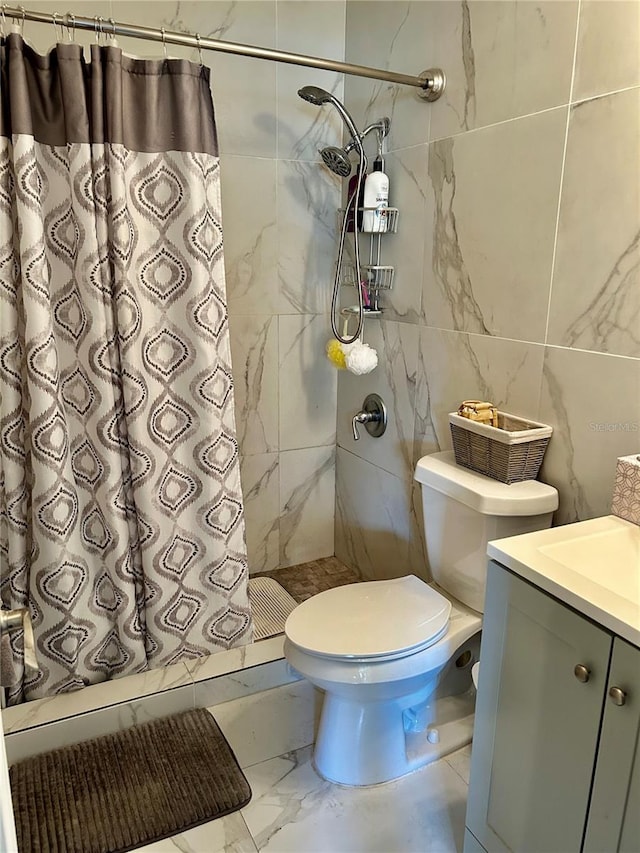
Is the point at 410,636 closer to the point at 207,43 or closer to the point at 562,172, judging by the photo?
the point at 562,172

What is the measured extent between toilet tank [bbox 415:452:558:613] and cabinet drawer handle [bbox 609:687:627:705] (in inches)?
22.2

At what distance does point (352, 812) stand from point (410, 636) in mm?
502

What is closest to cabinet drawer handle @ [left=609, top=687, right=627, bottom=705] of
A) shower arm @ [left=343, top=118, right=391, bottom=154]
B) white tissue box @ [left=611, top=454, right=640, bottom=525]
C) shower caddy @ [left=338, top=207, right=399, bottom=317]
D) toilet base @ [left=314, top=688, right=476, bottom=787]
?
white tissue box @ [left=611, top=454, right=640, bottom=525]

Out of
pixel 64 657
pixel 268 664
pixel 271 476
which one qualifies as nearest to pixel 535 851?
pixel 268 664

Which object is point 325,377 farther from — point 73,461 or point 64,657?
point 64,657

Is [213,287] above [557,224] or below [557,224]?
below

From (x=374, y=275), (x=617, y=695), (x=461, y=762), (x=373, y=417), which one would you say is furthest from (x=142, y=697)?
(x=374, y=275)

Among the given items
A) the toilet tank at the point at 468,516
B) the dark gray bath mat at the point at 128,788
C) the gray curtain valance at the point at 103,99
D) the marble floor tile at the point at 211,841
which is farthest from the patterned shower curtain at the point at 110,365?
the toilet tank at the point at 468,516

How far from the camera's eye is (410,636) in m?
1.53

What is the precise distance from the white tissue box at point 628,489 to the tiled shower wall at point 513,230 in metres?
0.11

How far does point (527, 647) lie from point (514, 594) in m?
0.10

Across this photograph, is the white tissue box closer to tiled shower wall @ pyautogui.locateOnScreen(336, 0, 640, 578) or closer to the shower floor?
tiled shower wall @ pyautogui.locateOnScreen(336, 0, 640, 578)

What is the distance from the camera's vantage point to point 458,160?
5.79 feet

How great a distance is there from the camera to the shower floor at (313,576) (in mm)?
2455
